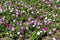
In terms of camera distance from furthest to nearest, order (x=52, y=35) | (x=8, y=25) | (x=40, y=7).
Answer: (x=40, y=7), (x=8, y=25), (x=52, y=35)

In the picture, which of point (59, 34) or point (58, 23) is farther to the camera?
point (58, 23)

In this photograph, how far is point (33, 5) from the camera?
1016cm

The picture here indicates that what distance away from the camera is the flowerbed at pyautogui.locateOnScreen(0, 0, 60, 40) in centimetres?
762

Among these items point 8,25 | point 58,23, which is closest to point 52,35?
point 58,23

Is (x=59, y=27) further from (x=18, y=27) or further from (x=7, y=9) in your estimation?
(x=7, y=9)

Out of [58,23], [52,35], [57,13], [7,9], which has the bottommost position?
[52,35]

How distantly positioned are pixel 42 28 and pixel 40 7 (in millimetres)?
2436

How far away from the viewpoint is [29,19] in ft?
27.9

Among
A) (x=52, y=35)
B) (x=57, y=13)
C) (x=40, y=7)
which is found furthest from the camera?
(x=40, y=7)

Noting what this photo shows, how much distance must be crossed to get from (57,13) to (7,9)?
249 centimetres

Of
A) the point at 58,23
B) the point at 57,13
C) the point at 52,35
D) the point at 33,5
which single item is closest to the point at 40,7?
the point at 33,5

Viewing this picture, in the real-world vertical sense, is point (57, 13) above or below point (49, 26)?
above

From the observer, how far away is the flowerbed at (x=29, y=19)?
25.0 ft

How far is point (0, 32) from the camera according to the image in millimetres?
7977
